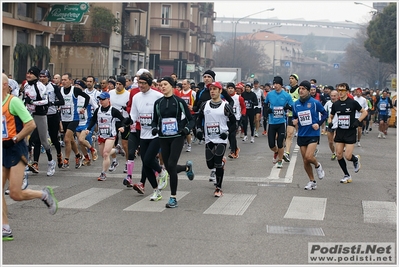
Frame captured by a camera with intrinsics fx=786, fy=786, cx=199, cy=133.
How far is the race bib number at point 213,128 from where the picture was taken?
40.5 feet

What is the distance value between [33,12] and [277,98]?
799 inches

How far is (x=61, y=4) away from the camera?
3566 centimetres

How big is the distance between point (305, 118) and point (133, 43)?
39.3m

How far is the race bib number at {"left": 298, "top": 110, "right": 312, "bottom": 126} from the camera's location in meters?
13.5

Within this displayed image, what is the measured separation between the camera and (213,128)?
12.4 meters

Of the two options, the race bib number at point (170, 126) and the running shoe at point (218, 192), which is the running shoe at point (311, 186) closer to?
the running shoe at point (218, 192)

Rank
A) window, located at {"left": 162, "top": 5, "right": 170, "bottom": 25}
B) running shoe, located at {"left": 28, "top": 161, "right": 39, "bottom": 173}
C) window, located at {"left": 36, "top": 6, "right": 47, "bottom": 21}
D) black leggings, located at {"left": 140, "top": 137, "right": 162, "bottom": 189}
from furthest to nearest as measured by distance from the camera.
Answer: window, located at {"left": 162, "top": 5, "right": 170, "bottom": 25}, window, located at {"left": 36, "top": 6, "right": 47, "bottom": 21}, running shoe, located at {"left": 28, "top": 161, "right": 39, "bottom": 173}, black leggings, located at {"left": 140, "top": 137, "right": 162, "bottom": 189}

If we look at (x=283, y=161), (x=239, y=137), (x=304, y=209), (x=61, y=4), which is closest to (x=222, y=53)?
(x=61, y=4)

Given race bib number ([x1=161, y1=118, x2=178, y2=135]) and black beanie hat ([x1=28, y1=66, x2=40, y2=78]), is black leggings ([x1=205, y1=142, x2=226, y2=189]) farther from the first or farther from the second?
black beanie hat ([x1=28, y1=66, x2=40, y2=78])

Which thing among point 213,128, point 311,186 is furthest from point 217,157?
point 311,186

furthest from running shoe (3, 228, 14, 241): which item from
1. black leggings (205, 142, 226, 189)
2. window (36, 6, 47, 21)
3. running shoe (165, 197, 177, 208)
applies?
window (36, 6, 47, 21)

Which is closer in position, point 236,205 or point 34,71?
point 236,205

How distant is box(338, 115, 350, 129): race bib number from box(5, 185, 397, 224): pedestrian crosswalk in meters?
2.59

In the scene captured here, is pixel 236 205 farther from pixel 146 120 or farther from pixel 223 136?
pixel 146 120
